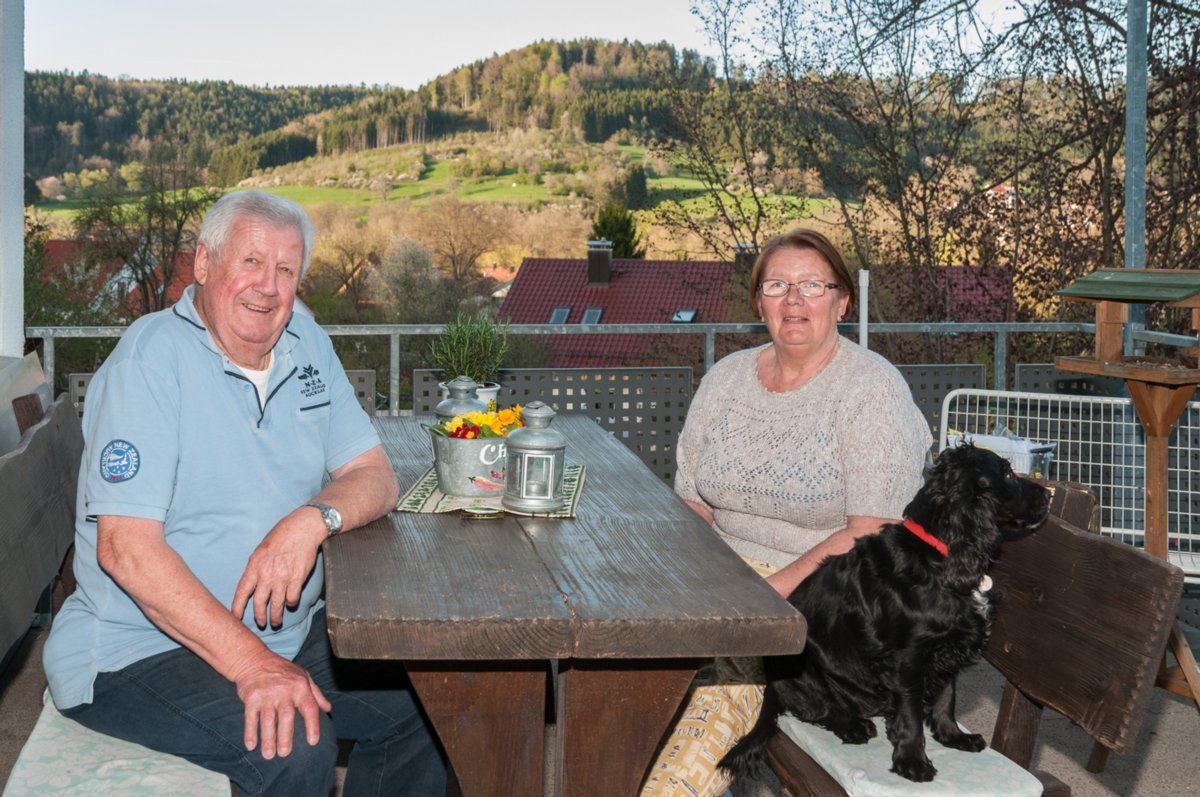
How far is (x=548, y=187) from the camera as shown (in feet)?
84.5

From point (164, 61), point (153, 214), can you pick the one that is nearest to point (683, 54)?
point (153, 214)

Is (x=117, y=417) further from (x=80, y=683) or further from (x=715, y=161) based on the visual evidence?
(x=715, y=161)

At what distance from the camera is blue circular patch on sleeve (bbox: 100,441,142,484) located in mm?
1685

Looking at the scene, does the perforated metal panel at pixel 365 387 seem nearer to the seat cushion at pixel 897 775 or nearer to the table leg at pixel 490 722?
the seat cushion at pixel 897 775

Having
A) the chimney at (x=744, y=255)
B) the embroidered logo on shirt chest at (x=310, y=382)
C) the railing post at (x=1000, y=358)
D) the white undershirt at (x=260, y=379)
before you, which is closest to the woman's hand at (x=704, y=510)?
the embroidered logo on shirt chest at (x=310, y=382)

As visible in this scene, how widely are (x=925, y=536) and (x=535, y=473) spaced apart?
68cm

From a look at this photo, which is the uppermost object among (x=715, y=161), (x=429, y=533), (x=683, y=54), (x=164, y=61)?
(x=164, y=61)

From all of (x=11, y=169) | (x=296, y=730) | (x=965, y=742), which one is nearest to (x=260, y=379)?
(x=296, y=730)

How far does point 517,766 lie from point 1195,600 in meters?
2.58

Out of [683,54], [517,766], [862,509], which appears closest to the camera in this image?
[517,766]

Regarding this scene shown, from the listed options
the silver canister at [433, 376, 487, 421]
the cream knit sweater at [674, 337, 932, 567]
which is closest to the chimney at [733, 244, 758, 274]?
the silver canister at [433, 376, 487, 421]

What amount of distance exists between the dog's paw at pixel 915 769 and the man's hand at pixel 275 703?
2.94ft

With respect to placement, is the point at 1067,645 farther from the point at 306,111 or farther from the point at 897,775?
the point at 306,111

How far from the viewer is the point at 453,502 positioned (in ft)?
6.94
